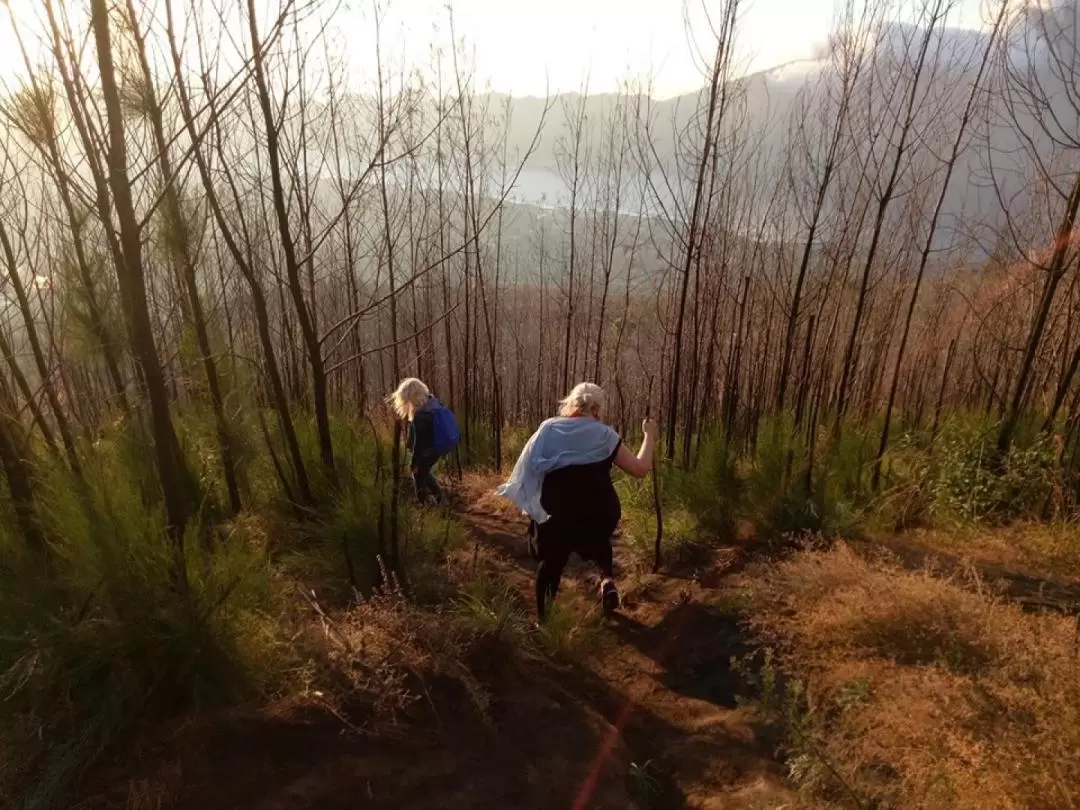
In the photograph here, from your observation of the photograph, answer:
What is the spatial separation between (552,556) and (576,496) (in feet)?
1.16

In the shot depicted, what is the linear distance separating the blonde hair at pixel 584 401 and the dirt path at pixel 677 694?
3.66 feet

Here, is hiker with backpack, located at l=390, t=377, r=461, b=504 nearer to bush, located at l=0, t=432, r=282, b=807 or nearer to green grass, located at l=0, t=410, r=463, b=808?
green grass, located at l=0, t=410, r=463, b=808

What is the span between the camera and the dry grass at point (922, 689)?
190 centimetres

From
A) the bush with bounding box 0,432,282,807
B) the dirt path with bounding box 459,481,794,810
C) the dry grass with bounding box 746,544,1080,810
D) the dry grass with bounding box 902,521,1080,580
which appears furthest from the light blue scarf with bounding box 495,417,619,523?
the dry grass with bounding box 902,521,1080,580

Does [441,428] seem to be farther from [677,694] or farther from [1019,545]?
[1019,545]

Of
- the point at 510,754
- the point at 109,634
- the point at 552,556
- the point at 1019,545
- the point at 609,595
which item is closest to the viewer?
the point at 109,634

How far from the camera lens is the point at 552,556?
130 inches

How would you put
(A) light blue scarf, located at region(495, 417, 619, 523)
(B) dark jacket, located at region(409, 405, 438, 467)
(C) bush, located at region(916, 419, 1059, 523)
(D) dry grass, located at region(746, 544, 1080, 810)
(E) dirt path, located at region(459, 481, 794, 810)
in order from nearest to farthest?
(D) dry grass, located at region(746, 544, 1080, 810) → (E) dirt path, located at region(459, 481, 794, 810) → (A) light blue scarf, located at region(495, 417, 619, 523) → (C) bush, located at region(916, 419, 1059, 523) → (B) dark jacket, located at region(409, 405, 438, 467)

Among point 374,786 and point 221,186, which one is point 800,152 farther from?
point 374,786

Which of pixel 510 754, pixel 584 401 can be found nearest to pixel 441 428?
pixel 584 401

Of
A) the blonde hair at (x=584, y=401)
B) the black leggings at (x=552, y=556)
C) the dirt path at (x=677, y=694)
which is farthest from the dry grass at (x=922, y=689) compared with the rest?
the blonde hair at (x=584, y=401)

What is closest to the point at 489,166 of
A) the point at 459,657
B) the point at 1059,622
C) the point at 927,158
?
the point at 927,158

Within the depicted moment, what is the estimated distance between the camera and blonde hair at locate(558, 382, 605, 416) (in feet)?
11.0

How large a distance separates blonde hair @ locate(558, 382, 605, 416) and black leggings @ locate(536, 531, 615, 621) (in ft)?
2.15
